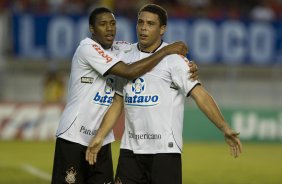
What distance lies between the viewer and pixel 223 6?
26734 mm

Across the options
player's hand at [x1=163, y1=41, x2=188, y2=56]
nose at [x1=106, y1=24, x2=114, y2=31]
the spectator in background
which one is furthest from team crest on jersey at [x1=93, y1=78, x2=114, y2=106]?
the spectator in background

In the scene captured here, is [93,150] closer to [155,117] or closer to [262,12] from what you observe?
[155,117]

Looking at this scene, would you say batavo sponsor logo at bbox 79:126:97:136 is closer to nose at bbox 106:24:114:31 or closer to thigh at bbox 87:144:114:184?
thigh at bbox 87:144:114:184

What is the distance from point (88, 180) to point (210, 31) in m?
16.6

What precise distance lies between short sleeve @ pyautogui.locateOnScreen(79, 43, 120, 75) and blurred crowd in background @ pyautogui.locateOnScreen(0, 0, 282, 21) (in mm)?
14922

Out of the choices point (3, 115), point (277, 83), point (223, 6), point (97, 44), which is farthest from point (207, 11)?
point (97, 44)

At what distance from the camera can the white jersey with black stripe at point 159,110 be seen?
25.4ft

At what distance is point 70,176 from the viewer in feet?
27.4

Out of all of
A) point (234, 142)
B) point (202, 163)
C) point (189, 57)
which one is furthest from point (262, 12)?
point (234, 142)

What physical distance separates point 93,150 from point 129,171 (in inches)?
18.1

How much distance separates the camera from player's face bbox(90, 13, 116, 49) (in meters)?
8.34

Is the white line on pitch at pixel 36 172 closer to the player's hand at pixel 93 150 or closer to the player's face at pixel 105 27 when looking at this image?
the player's face at pixel 105 27

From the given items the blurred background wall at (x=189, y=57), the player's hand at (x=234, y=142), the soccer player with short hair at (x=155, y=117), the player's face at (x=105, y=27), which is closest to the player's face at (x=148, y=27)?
the soccer player with short hair at (x=155, y=117)

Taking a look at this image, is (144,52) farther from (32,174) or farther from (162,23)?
(32,174)
